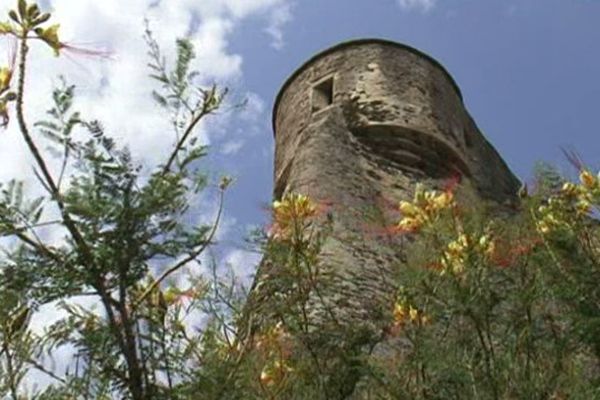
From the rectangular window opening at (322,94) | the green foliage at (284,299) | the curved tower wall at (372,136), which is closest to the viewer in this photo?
the green foliage at (284,299)

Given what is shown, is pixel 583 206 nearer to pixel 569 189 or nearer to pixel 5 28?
pixel 569 189

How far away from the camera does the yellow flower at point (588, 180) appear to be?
3.79 meters

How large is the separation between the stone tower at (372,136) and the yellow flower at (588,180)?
4659 mm

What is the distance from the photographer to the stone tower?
33.0ft

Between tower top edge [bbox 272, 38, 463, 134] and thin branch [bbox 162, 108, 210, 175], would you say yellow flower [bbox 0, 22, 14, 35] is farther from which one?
tower top edge [bbox 272, 38, 463, 134]

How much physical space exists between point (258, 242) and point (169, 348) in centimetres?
116

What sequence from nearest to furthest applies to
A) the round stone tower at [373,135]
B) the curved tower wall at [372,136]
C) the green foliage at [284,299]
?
the green foliage at [284,299]
the curved tower wall at [372,136]
the round stone tower at [373,135]

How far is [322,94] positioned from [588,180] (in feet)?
29.0

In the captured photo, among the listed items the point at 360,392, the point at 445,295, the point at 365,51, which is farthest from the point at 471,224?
the point at 365,51

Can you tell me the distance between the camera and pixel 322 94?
41.2 feet

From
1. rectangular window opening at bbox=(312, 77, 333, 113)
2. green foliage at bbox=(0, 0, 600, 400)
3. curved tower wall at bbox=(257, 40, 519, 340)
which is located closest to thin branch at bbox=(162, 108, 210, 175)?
green foliage at bbox=(0, 0, 600, 400)

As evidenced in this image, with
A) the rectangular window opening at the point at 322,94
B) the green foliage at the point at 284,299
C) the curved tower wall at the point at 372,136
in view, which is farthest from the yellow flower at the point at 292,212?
the rectangular window opening at the point at 322,94

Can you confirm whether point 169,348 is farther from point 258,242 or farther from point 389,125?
point 389,125

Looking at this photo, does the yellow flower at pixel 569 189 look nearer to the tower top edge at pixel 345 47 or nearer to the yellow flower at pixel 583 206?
the yellow flower at pixel 583 206
